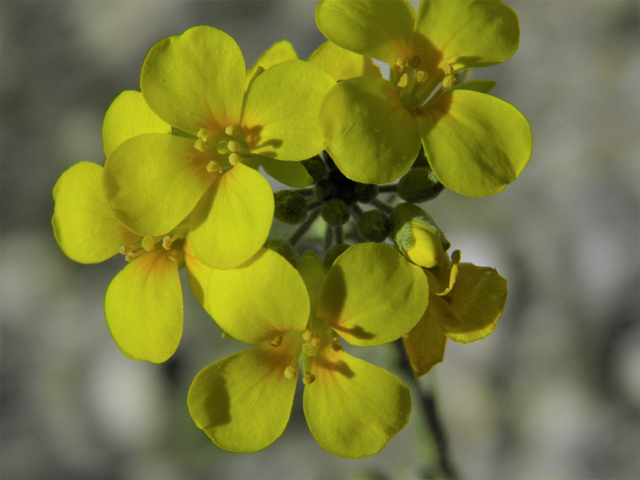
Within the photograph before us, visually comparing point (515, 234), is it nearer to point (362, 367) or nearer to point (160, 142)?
point (362, 367)

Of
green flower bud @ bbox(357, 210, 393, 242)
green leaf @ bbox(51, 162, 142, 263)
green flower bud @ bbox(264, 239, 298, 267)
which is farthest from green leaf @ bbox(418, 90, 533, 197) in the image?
green leaf @ bbox(51, 162, 142, 263)

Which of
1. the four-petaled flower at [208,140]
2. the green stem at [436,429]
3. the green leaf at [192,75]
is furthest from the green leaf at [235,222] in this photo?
the green stem at [436,429]

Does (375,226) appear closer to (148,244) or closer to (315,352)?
(315,352)

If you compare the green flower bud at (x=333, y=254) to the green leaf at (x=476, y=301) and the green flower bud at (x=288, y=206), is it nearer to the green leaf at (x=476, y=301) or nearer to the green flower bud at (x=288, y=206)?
the green flower bud at (x=288, y=206)

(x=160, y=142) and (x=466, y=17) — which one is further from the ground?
(x=466, y=17)

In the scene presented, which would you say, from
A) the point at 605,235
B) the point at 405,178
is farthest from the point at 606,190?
the point at 405,178

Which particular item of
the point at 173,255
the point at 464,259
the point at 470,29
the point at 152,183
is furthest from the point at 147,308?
the point at 464,259
